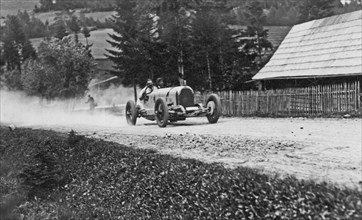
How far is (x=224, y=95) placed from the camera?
1063 inches

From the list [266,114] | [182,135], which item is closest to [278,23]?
[266,114]

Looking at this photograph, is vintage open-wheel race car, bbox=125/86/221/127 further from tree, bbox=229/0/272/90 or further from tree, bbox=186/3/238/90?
tree, bbox=229/0/272/90

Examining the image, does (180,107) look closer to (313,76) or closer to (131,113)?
(131,113)

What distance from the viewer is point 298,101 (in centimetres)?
2252

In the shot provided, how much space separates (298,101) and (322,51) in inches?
305

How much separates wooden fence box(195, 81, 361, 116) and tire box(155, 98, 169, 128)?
589 cm

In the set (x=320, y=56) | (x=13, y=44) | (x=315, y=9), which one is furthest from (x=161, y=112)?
(x=13, y=44)

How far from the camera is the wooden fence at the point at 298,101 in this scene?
808 inches

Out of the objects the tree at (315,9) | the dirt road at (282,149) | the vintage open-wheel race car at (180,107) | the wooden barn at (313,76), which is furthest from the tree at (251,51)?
the dirt road at (282,149)

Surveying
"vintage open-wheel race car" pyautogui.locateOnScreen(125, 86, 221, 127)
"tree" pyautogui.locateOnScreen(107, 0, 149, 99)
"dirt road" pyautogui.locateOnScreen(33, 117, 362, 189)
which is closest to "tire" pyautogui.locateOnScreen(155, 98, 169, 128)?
"vintage open-wheel race car" pyautogui.locateOnScreen(125, 86, 221, 127)

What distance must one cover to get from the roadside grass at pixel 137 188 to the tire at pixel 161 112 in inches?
139

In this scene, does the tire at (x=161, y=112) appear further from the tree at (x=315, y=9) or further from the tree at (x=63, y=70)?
the tree at (x=315, y=9)

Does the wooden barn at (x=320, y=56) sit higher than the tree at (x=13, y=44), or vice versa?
the tree at (x=13, y=44)

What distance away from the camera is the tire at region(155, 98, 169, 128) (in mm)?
18859
